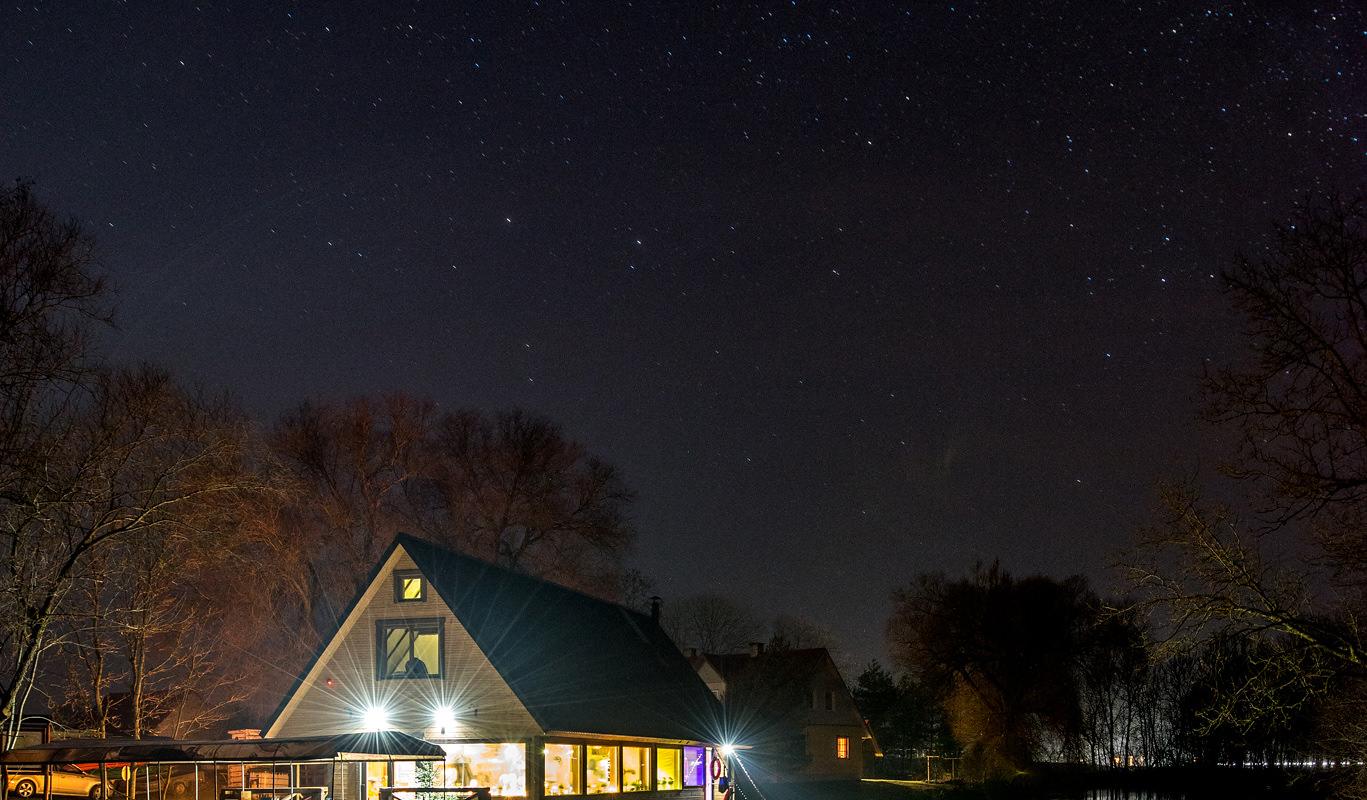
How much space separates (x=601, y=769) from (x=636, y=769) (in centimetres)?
270

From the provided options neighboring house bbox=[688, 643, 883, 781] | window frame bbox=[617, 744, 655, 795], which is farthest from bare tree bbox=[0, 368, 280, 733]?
neighboring house bbox=[688, 643, 883, 781]

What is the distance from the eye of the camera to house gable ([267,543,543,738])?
96.2ft

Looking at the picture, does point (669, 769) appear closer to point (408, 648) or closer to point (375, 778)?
point (408, 648)

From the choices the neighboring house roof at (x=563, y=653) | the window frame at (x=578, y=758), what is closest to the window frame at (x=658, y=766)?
the neighboring house roof at (x=563, y=653)

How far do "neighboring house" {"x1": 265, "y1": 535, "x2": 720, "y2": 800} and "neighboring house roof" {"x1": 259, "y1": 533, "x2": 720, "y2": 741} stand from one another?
63 mm

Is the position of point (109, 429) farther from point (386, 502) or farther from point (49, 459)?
point (386, 502)

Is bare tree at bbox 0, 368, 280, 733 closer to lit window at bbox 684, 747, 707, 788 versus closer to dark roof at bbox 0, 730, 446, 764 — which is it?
dark roof at bbox 0, 730, 446, 764

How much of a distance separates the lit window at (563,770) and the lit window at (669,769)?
571 centimetres

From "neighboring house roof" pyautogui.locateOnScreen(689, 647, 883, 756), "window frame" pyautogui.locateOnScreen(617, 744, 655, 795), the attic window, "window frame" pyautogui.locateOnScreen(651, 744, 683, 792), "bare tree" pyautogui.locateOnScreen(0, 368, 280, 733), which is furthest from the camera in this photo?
"neighboring house roof" pyautogui.locateOnScreen(689, 647, 883, 756)

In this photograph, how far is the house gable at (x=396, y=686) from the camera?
1155 inches

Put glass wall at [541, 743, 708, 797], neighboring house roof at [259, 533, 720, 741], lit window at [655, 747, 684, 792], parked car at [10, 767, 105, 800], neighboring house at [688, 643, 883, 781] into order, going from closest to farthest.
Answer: parked car at [10, 767, 105, 800], glass wall at [541, 743, 708, 797], neighboring house roof at [259, 533, 720, 741], lit window at [655, 747, 684, 792], neighboring house at [688, 643, 883, 781]

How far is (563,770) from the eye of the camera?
30016 mm

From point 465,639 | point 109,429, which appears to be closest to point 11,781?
point 465,639

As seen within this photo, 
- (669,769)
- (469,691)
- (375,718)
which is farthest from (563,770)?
(669,769)
